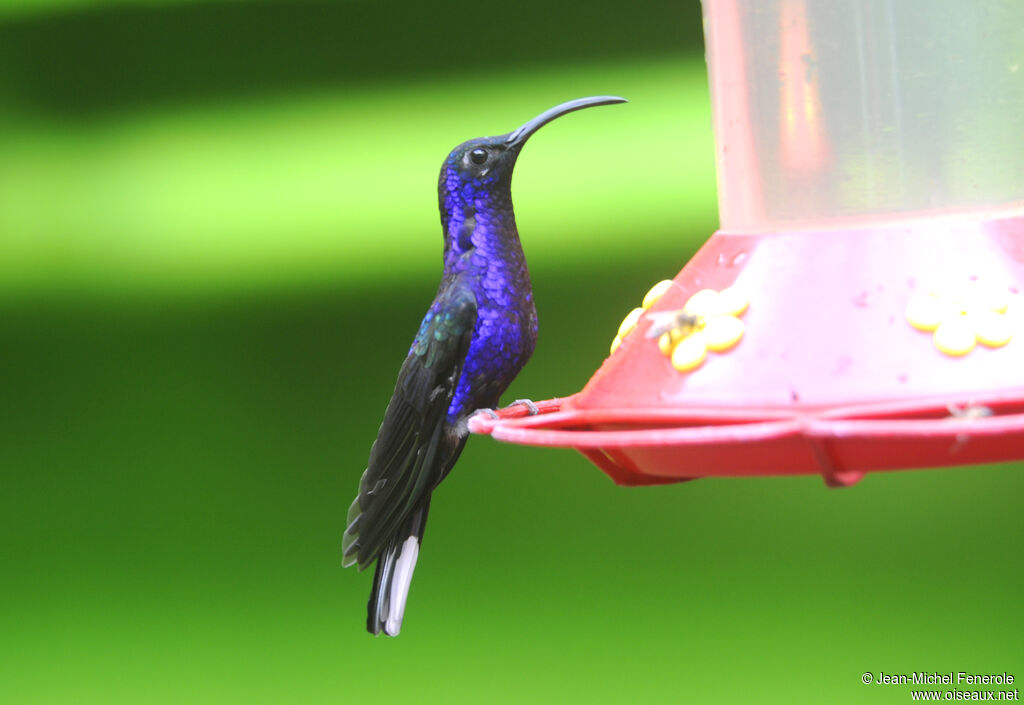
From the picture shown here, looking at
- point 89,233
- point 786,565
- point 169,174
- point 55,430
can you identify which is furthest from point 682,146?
point 55,430

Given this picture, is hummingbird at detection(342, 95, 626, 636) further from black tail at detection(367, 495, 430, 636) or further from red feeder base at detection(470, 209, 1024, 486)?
red feeder base at detection(470, 209, 1024, 486)

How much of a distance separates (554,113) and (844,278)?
3.21ft

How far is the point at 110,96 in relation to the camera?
4.18m

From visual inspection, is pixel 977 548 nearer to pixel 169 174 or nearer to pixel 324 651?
pixel 324 651

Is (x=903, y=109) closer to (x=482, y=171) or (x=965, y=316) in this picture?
(x=965, y=316)

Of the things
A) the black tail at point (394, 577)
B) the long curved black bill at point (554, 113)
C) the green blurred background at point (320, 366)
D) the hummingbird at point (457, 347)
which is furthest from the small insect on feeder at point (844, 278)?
the green blurred background at point (320, 366)

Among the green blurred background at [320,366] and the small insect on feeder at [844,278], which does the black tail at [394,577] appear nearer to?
the green blurred background at [320,366]

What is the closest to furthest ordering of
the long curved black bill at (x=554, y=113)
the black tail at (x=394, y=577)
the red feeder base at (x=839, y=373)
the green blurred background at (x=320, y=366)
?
the red feeder base at (x=839, y=373) < the long curved black bill at (x=554, y=113) < the black tail at (x=394, y=577) < the green blurred background at (x=320, y=366)

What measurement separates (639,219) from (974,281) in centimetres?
244

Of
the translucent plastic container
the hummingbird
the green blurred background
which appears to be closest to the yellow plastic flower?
the translucent plastic container

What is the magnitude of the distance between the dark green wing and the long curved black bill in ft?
1.06

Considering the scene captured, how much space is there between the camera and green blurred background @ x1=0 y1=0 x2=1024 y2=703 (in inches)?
153

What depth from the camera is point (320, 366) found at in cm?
405

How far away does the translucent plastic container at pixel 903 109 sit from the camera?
1.64m
